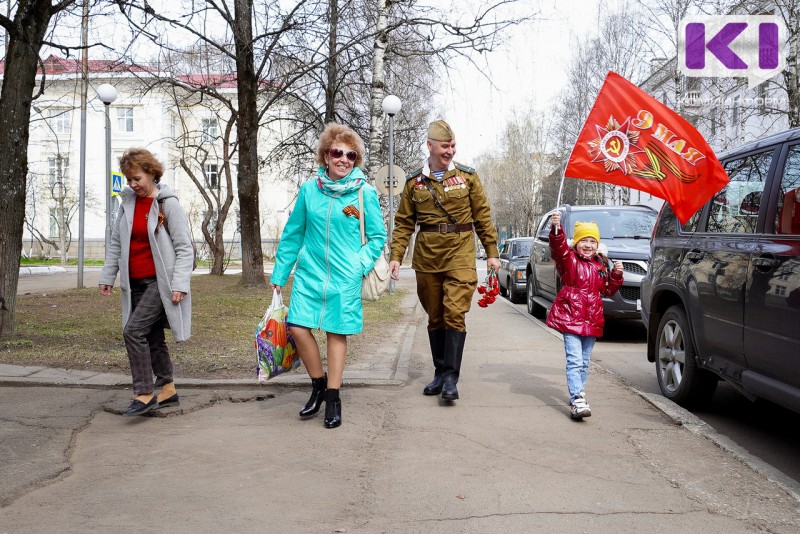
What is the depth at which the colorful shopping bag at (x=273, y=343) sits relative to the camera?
5.00 metres

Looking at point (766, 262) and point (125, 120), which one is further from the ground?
point (125, 120)

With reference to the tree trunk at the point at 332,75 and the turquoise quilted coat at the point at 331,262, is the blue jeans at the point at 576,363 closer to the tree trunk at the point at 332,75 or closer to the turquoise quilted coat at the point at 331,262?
the turquoise quilted coat at the point at 331,262

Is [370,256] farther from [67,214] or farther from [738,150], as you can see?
[67,214]

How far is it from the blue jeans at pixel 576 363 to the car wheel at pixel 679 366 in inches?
28.6

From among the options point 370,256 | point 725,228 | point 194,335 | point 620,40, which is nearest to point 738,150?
point 725,228

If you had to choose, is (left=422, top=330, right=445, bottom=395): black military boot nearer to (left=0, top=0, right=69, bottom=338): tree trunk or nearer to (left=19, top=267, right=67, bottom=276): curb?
(left=0, top=0, right=69, bottom=338): tree trunk

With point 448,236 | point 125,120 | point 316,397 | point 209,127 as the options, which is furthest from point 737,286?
point 125,120

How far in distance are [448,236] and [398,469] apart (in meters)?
2.04

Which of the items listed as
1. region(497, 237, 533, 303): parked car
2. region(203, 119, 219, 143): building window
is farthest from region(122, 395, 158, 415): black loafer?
region(203, 119, 219, 143): building window

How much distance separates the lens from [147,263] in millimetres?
5062

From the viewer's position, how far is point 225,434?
4.61 metres

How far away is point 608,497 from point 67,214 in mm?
44536

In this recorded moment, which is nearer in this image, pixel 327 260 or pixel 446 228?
pixel 327 260

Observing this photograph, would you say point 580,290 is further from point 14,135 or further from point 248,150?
point 248,150
